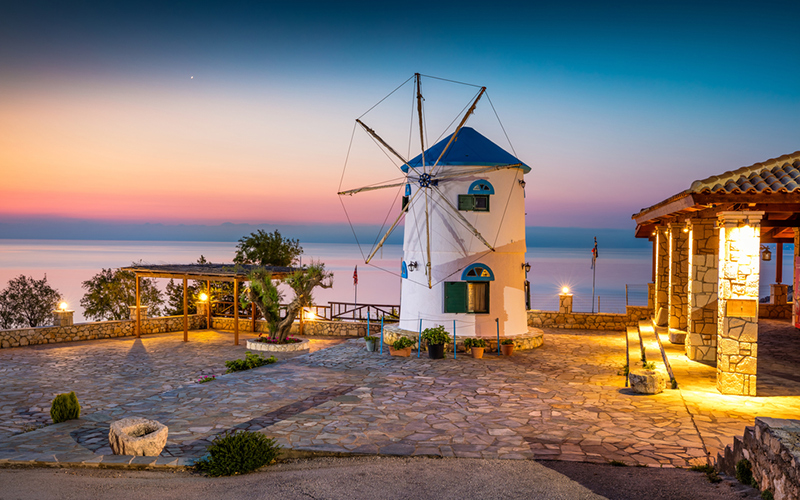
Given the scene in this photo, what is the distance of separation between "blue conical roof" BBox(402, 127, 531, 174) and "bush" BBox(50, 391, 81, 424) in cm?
1150

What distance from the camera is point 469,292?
1694 centimetres

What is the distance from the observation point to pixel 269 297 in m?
17.6

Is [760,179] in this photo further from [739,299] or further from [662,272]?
[662,272]

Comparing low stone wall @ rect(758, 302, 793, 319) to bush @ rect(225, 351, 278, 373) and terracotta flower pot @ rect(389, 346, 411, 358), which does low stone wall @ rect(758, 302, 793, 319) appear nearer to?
terracotta flower pot @ rect(389, 346, 411, 358)

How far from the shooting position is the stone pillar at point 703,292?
12016mm

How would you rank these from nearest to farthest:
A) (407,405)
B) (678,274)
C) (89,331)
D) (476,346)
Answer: (407,405)
(678,274)
(476,346)
(89,331)

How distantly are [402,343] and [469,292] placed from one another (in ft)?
8.89

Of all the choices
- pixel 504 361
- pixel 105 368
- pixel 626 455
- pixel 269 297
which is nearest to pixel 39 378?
pixel 105 368

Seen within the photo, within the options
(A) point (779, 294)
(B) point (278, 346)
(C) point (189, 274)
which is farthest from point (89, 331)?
(A) point (779, 294)

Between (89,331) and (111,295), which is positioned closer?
(89,331)

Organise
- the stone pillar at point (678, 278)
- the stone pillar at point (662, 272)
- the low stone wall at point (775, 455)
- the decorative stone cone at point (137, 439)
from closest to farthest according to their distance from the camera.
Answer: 1. the low stone wall at point (775, 455)
2. the decorative stone cone at point (137, 439)
3. the stone pillar at point (678, 278)
4. the stone pillar at point (662, 272)

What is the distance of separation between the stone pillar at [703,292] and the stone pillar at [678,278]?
6.37 ft

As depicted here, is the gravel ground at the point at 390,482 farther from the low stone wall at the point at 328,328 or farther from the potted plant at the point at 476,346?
the low stone wall at the point at 328,328

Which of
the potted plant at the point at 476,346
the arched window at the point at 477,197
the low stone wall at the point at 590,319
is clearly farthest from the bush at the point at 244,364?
the low stone wall at the point at 590,319
